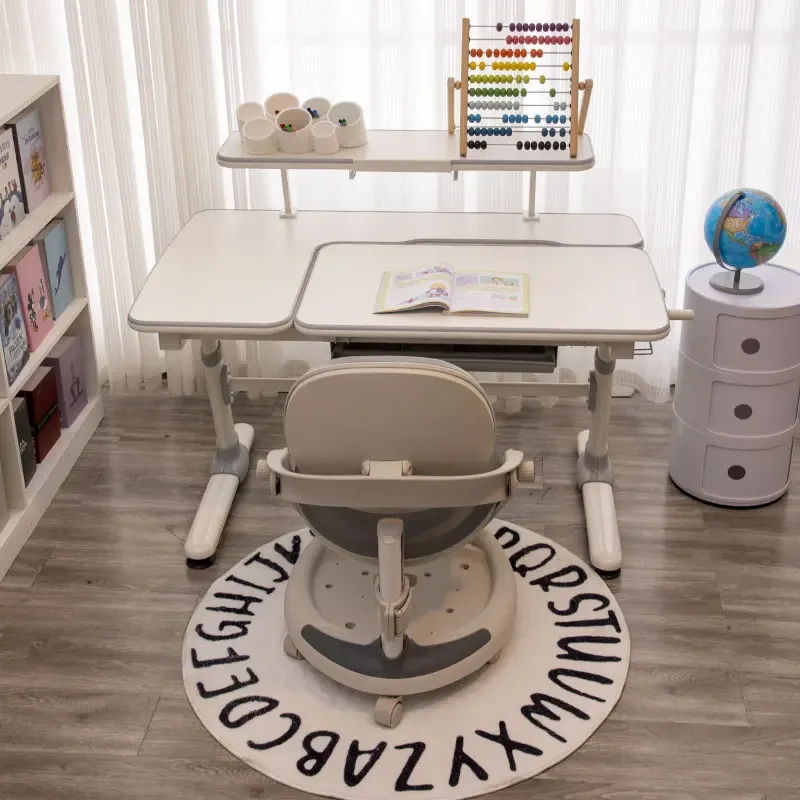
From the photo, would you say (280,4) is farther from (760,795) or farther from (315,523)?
(760,795)

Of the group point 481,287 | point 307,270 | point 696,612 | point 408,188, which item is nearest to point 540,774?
point 696,612

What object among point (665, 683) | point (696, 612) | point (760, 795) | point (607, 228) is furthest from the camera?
→ point (607, 228)

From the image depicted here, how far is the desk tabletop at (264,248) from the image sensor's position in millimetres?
2551

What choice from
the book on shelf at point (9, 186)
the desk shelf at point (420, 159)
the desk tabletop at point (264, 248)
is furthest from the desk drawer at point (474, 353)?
the book on shelf at point (9, 186)

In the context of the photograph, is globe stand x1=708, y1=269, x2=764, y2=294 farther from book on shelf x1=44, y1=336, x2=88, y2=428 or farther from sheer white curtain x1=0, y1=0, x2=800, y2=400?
book on shelf x1=44, y1=336, x2=88, y2=428

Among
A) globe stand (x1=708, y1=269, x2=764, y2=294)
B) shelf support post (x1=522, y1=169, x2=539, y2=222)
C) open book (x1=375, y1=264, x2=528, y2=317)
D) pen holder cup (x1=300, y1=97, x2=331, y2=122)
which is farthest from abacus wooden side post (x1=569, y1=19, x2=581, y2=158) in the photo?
pen holder cup (x1=300, y1=97, x2=331, y2=122)

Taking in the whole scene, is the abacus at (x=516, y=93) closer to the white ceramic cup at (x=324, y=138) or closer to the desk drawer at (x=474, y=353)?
the white ceramic cup at (x=324, y=138)

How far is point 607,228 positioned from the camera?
3025mm

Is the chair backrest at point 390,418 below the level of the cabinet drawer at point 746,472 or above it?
above

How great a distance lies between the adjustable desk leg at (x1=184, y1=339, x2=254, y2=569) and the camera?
116 inches

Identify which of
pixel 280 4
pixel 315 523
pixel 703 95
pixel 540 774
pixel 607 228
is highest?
pixel 280 4

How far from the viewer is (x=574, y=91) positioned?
2.81m

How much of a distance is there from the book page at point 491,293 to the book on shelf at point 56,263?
1226 millimetres

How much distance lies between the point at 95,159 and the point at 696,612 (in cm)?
211
